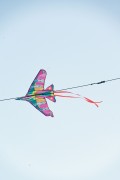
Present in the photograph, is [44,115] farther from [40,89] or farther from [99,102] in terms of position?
[99,102]

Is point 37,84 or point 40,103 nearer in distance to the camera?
point 37,84

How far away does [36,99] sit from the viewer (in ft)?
29.4

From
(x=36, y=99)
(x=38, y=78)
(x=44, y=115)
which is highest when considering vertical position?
(x=38, y=78)

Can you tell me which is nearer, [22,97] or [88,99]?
[22,97]

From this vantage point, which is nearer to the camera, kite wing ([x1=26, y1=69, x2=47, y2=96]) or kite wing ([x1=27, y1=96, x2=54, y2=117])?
kite wing ([x1=26, y1=69, x2=47, y2=96])

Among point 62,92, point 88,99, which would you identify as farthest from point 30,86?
point 88,99

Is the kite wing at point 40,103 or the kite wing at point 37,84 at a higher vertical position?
the kite wing at point 37,84

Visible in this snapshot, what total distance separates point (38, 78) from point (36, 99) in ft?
2.07

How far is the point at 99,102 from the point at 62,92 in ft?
4.28

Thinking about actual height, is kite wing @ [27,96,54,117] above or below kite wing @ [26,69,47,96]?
below

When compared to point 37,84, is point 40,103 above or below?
below

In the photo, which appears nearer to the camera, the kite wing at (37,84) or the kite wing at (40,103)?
the kite wing at (37,84)

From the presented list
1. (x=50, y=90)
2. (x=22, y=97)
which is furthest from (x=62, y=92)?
(x=22, y=97)

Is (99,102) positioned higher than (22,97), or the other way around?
(22,97)
